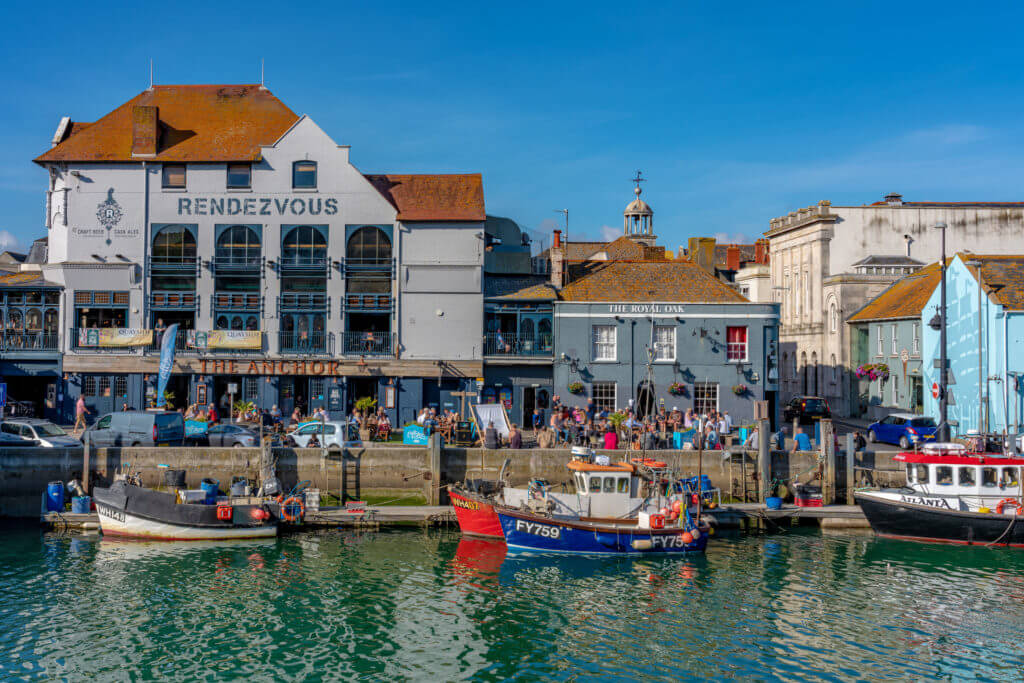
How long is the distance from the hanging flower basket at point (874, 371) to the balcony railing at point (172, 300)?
127 ft

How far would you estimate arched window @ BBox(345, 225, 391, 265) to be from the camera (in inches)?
1738

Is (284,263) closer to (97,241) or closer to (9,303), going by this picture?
(97,241)

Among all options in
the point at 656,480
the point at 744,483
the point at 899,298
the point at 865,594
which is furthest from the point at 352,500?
the point at 899,298

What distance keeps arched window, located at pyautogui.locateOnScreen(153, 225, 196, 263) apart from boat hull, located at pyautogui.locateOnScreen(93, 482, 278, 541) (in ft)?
58.0

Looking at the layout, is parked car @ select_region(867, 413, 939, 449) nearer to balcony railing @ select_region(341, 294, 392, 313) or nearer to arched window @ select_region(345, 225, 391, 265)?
balcony railing @ select_region(341, 294, 392, 313)

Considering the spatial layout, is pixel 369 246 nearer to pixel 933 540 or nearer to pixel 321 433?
pixel 321 433

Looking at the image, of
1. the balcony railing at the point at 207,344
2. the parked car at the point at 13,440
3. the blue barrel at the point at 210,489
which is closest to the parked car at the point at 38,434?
the parked car at the point at 13,440

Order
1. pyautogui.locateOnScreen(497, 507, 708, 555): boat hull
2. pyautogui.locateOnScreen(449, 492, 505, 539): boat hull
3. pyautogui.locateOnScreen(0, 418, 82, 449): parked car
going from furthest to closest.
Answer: pyautogui.locateOnScreen(0, 418, 82, 449): parked car < pyautogui.locateOnScreen(449, 492, 505, 539): boat hull < pyautogui.locateOnScreen(497, 507, 708, 555): boat hull

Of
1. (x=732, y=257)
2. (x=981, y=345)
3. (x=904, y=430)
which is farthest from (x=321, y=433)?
(x=732, y=257)

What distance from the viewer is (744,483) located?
33625 millimetres

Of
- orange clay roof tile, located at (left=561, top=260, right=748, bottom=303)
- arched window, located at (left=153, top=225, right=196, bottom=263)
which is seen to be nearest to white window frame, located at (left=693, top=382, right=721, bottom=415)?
orange clay roof tile, located at (left=561, top=260, right=748, bottom=303)

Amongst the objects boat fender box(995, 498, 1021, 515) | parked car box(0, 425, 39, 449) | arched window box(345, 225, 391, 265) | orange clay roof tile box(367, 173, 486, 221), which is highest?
orange clay roof tile box(367, 173, 486, 221)

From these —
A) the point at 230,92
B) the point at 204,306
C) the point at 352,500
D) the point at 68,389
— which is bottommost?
the point at 352,500

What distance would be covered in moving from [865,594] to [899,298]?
3233 centimetres
